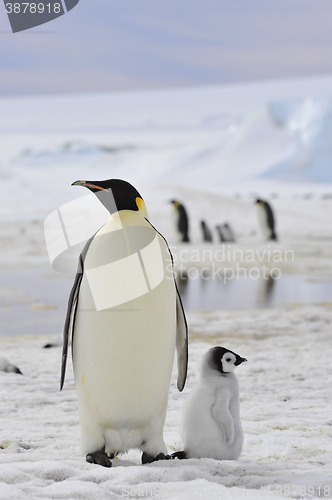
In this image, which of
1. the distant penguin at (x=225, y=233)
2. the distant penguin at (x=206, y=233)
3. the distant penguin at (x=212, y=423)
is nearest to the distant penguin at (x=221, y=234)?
the distant penguin at (x=225, y=233)

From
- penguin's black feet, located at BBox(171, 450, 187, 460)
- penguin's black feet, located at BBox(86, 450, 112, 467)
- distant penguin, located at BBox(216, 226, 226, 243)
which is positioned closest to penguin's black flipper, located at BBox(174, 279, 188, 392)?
penguin's black feet, located at BBox(171, 450, 187, 460)

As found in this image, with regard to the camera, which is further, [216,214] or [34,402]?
[216,214]

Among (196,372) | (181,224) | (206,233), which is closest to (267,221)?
(206,233)

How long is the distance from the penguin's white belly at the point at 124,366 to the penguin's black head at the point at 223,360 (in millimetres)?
169

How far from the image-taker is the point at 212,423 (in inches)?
80.1

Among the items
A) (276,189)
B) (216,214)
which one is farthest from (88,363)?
(276,189)

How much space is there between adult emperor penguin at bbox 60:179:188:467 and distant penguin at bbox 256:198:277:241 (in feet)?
31.5

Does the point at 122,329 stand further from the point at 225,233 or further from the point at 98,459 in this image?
the point at 225,233

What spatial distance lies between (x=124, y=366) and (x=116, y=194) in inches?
24.1

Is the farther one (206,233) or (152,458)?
(206,233)

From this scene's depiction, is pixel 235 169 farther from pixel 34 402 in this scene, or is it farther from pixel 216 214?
pixel 34 402

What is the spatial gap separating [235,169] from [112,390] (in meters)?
29.1

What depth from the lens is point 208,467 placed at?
1.93 meters

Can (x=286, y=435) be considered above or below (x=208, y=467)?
below
